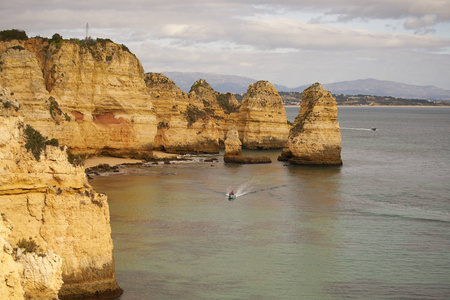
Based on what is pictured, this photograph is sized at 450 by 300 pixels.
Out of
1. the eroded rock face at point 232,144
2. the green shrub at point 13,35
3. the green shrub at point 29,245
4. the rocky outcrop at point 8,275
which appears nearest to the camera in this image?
the rocky outcrop at point 8,275

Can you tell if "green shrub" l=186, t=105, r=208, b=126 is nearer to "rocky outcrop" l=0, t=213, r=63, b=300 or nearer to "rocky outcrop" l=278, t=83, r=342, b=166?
"rocky outcrop" l=278, t=83, r=342, b=166

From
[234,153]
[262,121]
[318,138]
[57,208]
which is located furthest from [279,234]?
[262,121]

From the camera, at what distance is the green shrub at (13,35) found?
5036 centimetres

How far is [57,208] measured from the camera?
16.4 m

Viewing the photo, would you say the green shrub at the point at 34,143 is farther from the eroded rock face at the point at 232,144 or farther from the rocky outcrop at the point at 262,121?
the rocky outcrop at the point at 262,121

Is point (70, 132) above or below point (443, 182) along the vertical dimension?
above

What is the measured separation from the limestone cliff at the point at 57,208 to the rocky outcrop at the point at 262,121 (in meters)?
60.3

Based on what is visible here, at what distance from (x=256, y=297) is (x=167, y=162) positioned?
3800cm

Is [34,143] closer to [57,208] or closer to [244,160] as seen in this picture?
[57,208]

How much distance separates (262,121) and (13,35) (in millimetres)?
35514

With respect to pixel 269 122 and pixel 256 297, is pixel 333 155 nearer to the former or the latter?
pixel 269 122

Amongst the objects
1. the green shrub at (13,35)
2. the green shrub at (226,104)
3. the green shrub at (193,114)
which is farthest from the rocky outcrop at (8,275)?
the green shrub at (226,104)

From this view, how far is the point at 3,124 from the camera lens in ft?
50.5

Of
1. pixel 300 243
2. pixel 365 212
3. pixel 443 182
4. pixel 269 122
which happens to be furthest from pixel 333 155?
pixel 300 243
